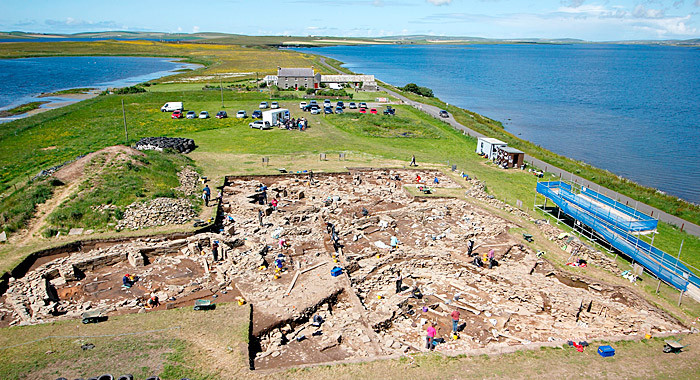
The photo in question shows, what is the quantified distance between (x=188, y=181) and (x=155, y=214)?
7.23 m

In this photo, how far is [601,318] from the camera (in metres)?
20.7

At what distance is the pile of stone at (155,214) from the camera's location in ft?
87.2

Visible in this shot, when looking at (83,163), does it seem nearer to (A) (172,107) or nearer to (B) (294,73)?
(A) (172,107)

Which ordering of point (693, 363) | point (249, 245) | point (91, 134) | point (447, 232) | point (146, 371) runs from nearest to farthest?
point (146, 371) → point (693, 363) → point (249, 245) → point (447, 232) → point (91, 134)

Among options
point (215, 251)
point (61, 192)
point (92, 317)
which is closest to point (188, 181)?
point (61, 192)

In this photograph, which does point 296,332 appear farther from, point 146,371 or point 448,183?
point 448,183

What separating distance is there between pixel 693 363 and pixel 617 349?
2586 mm

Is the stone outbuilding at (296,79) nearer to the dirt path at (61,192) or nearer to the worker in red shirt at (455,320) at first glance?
the dirt path at (61,192)

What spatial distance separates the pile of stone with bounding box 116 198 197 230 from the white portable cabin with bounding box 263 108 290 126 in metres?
29.7

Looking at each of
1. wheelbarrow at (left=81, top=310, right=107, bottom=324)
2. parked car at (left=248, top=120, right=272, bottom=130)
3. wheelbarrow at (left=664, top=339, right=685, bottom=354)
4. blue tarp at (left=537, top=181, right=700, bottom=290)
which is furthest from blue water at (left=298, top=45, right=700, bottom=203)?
wheelbarrow at (left=81, top=310, right=107, bottom=324)

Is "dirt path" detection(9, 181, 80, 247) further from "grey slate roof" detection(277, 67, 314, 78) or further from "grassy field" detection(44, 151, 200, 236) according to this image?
"grey slate roof" detection(277, 67, 314, 78)

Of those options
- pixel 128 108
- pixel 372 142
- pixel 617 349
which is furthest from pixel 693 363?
pixel 128 108

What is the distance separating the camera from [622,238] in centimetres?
Result: 2603

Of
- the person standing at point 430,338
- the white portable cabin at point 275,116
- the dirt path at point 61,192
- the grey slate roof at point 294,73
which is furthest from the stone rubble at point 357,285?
the grey slate roof at point 294,73
